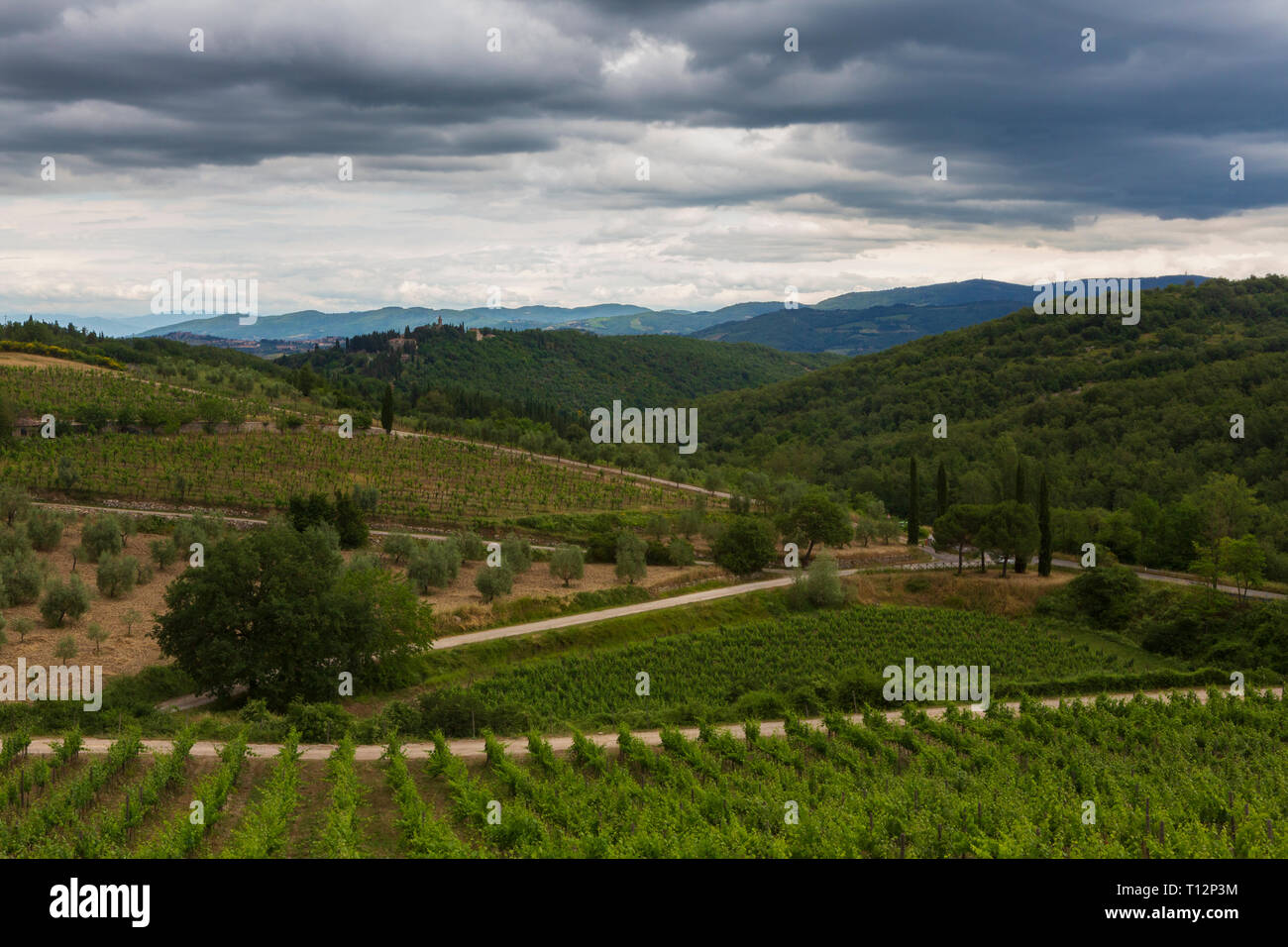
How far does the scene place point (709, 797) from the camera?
22.4m

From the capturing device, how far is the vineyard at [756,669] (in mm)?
33188

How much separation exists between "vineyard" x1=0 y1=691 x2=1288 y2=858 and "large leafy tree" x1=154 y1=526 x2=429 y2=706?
8579 mm

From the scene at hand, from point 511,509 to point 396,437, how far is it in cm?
2489

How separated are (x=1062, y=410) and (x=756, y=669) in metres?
86.3

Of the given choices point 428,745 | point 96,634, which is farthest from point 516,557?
point 428,745

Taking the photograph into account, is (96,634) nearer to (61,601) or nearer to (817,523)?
(61,601)

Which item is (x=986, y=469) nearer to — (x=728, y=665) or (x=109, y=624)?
(x=728, y=665)

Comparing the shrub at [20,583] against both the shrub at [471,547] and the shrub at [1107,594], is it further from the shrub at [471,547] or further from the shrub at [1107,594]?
the shrub at [1107,594]

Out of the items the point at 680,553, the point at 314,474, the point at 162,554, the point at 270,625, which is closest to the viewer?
the point at 270,625

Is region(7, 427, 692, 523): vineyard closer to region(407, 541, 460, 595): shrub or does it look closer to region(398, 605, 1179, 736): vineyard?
region(407, 541, 460, 595): shrub

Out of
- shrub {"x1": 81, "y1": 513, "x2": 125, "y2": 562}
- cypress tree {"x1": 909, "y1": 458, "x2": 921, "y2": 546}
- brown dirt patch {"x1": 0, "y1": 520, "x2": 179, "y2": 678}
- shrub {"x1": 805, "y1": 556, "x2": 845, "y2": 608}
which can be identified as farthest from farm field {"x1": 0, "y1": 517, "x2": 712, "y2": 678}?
cypress tree {"x1": 909, "y1": 458, "x2": 921, "y2": 546}

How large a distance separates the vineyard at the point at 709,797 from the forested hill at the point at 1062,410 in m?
42.0

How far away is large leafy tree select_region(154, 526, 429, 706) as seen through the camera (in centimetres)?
3356

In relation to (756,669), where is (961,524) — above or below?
above
